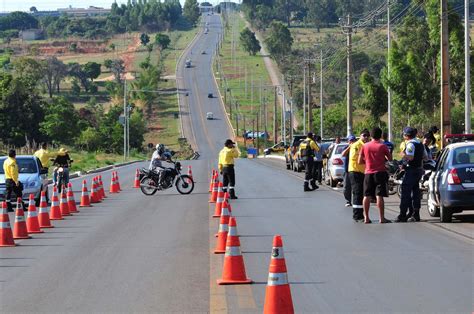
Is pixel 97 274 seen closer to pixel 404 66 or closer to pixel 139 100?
pixel 404 66

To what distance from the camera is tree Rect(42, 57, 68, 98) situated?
169837 mm

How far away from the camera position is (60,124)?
98.4 meters

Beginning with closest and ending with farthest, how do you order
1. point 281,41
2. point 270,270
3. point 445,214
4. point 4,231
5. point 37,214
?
point 270,270
point 4,231
point 445,214
point 37,214
point 281,41

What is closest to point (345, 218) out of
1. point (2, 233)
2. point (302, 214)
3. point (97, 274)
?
point (302, 214)

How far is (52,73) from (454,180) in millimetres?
159440

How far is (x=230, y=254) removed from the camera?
11875 mm

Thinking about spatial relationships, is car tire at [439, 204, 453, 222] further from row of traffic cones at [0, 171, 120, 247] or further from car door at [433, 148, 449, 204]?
row of traffic cones at [0, 171, 120, 247]

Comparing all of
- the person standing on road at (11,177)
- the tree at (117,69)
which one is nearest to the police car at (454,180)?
the person standing on road at (11,177)

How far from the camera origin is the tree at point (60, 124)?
98000 millimetres

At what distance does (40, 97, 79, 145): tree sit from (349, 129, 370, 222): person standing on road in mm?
78966

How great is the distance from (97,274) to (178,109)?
145777 millimetres

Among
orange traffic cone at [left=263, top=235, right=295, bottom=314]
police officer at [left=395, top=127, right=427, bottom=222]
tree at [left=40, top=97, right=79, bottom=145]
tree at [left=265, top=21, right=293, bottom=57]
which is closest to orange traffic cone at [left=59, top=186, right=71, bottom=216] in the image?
police officer at [left=395, top=127, right=427, bottom=222]

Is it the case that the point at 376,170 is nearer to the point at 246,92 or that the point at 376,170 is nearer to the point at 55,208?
the point at 55,208

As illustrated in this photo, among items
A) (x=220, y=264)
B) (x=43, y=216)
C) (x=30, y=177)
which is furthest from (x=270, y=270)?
(x=30, y=177)
